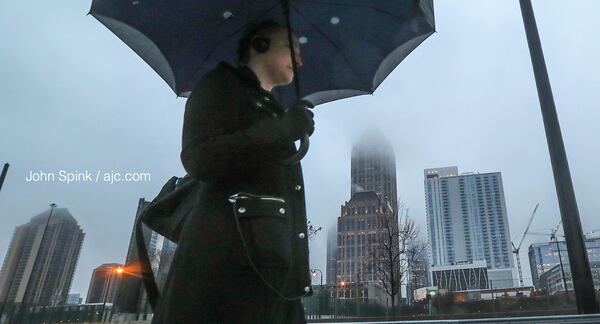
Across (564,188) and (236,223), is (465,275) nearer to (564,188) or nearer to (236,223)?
(564,188)

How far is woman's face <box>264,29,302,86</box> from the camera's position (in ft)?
6.45

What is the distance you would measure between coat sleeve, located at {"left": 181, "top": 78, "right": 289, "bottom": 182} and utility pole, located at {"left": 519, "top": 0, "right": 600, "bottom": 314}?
A: 4211mm

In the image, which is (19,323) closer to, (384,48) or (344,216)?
(384,48)

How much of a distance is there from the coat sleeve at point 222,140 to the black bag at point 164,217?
241mm

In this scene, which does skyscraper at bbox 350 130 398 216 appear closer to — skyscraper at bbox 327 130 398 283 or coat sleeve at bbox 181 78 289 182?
skyscraper at bbox 327 130 398 283

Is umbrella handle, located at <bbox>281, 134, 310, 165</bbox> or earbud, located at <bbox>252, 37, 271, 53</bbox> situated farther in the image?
earbud, located at <bbox>252, 37, 271, 53</bbox>

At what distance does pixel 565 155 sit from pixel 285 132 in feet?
14.9

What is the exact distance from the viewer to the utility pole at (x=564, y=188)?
416 centimetres

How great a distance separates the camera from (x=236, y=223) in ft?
4.55

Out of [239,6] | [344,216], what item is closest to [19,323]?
[239,6]

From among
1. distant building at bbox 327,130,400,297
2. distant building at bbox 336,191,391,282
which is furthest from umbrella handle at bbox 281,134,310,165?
distant building at bbox 336,191,391,282

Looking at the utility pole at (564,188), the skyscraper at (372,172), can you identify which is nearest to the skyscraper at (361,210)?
the skyscraper at (372,172)

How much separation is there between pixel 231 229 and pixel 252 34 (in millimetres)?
1115

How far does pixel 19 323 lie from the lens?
18734 millimetres
